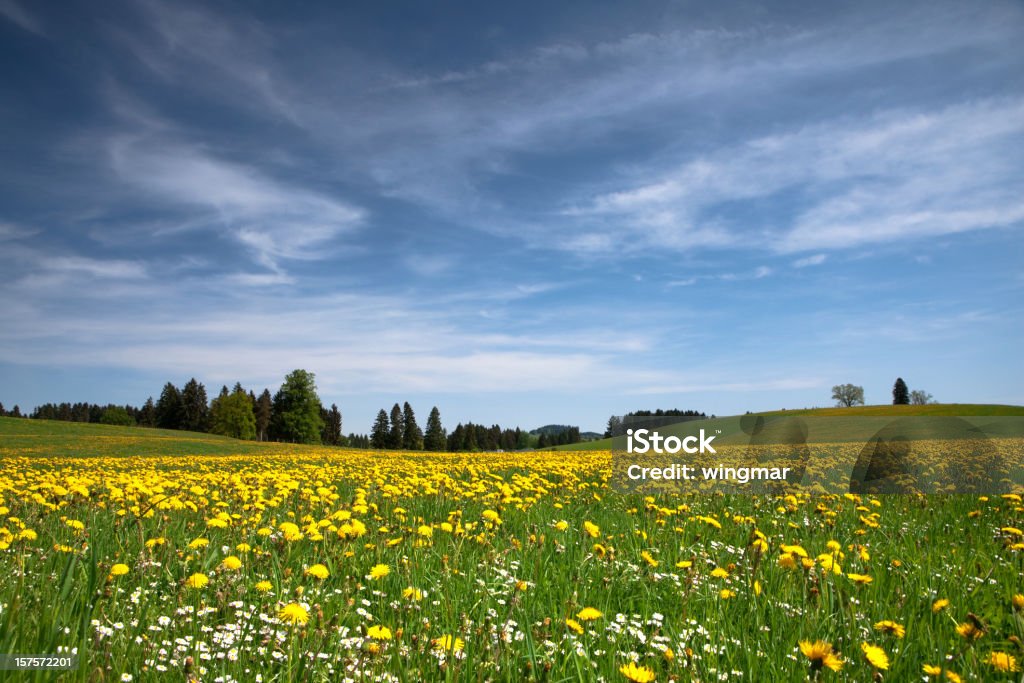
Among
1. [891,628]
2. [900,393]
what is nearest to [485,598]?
[891,628]

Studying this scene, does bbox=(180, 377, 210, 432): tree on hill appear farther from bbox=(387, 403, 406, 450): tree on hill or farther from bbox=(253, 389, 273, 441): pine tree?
bbox=(387, 403, 406, 450): tree on hill

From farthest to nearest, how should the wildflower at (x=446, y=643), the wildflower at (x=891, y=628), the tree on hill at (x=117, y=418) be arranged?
1. the tree on hill at (x=117, y=418)
2. the wildflower at (x=891, y=628)
3. the wildflower at (x=446, y=643)

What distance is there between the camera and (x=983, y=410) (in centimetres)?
5809

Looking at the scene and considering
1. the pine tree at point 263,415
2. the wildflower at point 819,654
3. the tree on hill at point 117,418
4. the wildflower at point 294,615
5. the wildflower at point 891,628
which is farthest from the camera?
the tree on hill at point 117,418

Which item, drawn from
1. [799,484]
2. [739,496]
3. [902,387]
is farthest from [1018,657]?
[902,387]

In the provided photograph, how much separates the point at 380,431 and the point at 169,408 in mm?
37212

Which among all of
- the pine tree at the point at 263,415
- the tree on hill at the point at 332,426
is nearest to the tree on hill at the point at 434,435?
the tree on hill at the point at 332,426

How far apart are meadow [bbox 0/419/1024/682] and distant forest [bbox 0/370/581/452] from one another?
7870cm

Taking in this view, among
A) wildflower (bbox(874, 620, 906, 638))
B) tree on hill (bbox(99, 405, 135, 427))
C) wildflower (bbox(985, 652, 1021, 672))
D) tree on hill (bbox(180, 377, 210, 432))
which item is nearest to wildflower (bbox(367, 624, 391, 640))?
wildflower (bbox(874, 620, 906, 638))

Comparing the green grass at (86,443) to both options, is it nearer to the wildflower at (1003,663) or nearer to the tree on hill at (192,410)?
the wildflower at (1003,663)

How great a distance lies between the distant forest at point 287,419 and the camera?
80.6 m

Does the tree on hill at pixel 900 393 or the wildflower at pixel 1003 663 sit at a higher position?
the tree on hill at pixel 900 393

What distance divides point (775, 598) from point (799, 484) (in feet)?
23.7

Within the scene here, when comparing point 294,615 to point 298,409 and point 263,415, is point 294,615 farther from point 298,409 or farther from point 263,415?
point 263,415
